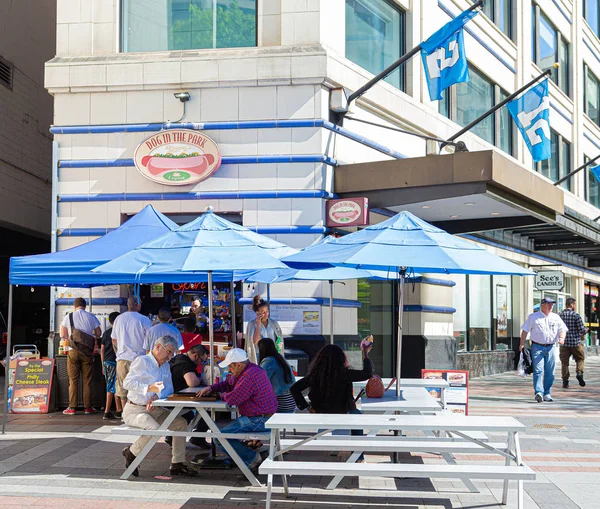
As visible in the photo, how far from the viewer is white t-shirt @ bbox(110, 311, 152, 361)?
1162 cm

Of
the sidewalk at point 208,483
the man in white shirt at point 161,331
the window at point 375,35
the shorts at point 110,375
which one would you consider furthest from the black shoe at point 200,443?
the window at point 375,35

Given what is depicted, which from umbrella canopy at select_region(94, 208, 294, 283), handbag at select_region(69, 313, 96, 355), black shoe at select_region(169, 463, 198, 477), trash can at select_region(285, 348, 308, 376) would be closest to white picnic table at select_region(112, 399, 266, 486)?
black shoe at select_region(169, 463, 198, 477)

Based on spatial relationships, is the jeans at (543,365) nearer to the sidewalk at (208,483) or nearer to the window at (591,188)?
the sidewalk at (208,483)

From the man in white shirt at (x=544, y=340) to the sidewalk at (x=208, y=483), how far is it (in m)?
3.60

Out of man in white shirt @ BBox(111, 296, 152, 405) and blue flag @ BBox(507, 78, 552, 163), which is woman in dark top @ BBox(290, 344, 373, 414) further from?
blue flag @ BBox(507, 78, 552, 163)

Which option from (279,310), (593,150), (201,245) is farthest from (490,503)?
(593,150)

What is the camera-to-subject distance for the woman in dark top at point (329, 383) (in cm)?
848

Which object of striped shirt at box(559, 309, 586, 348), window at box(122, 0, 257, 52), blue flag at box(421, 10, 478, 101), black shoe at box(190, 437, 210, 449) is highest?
window at box(122, 0, 257, 52)

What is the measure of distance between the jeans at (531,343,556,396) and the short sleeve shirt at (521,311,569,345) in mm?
151

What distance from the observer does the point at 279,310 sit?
14445mm

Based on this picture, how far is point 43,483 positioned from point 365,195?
27.7ft

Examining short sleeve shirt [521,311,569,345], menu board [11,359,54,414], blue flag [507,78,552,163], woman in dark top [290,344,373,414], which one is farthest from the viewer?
blue flag [507,78,552,163]

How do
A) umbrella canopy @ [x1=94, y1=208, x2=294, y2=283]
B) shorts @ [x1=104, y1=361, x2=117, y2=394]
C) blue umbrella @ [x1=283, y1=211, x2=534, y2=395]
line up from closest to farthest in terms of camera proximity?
1. blue umbrella @ [x1=283, y1=211, x2=534, y2=395]
2. umbrella canopy @ [x1=94, y1=208, x2=294, y2=283]
3. shorts @ [x1=104, y1=361, x2=117, y2=394]

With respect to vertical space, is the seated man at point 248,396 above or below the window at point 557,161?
below
